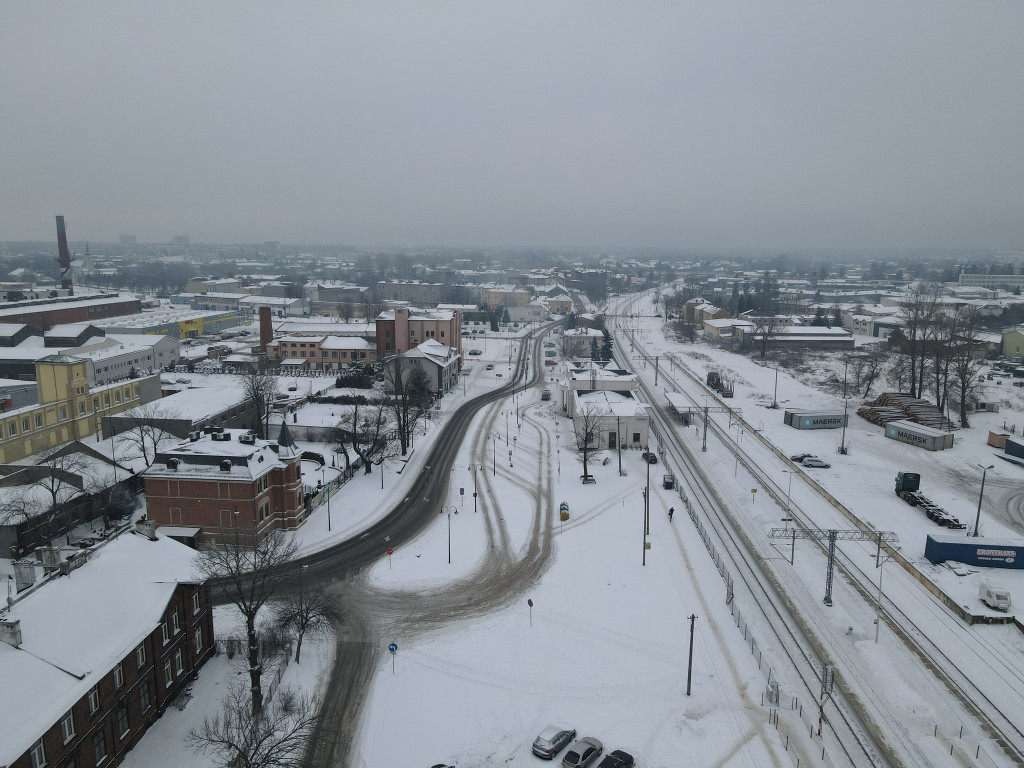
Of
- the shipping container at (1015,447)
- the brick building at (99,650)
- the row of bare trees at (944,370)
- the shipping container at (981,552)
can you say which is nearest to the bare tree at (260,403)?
the brick building at (99,650)

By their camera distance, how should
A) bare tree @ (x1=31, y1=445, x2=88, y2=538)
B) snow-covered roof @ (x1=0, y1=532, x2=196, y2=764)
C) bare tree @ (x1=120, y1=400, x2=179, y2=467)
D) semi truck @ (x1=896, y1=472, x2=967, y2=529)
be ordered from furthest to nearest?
1. bare tree @ (x1=120, y1=400, x2=179, y2=467)
2. semi truck @ (x1=896, y1=472, x2=967, y2=529)
3. bare tree @ (x1=31, y1=445, x2=88, y2=538)
4. snow-covered roof @ (x1=0, y1=532, x2=196, y2=764)

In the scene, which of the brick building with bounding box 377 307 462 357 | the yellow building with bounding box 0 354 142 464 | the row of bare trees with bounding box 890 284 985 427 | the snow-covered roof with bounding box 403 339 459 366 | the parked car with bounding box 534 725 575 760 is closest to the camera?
the parked car with bounding box 534 725 575 760

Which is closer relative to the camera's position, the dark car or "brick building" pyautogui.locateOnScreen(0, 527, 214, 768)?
"brick building" pyautogui.locateOnScreen(0, 527, 214, 768)

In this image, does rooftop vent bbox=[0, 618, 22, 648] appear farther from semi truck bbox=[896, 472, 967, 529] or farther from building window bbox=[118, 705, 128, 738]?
semi truck bbox=[896, 472, 967, 529]

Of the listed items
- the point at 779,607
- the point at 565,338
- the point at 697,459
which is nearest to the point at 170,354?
the point at 565,338

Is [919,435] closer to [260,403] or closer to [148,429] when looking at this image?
[260,403]

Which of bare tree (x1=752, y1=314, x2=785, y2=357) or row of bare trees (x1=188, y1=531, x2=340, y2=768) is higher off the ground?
bare tree (x1=752, y1=314, x2=785, y2=357)

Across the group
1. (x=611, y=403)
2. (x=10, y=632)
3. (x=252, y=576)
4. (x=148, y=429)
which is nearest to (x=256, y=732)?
(x=10, y=632)

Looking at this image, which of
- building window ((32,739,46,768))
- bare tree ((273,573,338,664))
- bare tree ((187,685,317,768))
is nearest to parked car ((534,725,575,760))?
bare tree ((187,685,317,768))
